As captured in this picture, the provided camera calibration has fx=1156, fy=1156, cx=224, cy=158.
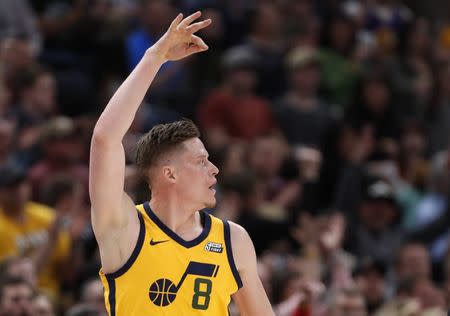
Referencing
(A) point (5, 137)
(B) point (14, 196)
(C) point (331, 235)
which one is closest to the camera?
(B) point (14, 196)

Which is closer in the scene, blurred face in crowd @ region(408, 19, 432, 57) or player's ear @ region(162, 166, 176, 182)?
player's ear @ region(162, 166, 176, 182)

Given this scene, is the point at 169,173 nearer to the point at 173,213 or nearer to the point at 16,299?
the point at 173,213

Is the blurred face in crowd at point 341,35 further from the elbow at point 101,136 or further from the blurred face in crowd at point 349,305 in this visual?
the elbow at point 101,136

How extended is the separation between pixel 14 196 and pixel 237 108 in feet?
12.1

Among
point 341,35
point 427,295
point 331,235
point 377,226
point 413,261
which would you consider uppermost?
point 341,35

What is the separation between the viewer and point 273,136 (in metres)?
12.0

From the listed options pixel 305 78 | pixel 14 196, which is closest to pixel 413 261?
pixel 305 78

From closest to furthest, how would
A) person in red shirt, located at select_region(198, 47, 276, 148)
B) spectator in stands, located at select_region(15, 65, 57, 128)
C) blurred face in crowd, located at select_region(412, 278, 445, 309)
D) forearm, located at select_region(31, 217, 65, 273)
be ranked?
1. forearm, located at select_region(31, 217, 65, 273)
2. blurred face in crowd, located at select_region(412, 278, 445, 309)
3. spectator in stands, located at select_region(15, 65, 57, 128)
4. person in red shirt, located at select_region(198, 47, 276, 148)

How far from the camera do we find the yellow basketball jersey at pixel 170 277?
16.5ft

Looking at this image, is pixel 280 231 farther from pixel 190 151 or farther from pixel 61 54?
pixel 190 151

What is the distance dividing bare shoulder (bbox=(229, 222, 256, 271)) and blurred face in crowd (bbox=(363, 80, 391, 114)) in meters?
8.00

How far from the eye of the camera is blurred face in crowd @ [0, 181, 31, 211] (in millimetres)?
9211

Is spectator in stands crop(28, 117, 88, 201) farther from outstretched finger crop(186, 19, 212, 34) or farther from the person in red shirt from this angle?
outstretched finger crop(186, 19, 212, 34)

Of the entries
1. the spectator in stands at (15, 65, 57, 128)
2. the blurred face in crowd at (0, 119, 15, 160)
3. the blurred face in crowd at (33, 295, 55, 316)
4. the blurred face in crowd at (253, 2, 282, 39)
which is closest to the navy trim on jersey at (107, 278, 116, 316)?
the blurred face in crowd at (33, 295, 55, 316)
